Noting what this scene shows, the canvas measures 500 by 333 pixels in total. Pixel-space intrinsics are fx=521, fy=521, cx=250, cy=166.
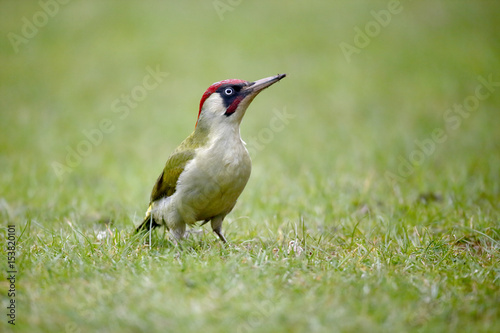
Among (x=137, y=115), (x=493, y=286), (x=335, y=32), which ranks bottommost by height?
(x=493, y=286)

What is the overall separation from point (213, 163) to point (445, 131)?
18.9ft

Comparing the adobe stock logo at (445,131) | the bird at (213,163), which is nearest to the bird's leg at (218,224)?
the bird at (213,163)

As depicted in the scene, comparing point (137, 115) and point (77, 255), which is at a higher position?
point (137, 115)

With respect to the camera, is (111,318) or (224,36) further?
(224,36)

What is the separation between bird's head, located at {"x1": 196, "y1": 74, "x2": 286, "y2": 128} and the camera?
394 cm

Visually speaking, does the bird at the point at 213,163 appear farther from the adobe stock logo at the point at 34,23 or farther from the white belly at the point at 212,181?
the adobe stock logo at the point at 34,23

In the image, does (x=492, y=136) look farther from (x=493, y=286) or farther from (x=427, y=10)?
(x=427, y=10)

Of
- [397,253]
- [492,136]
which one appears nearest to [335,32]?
[492,136]

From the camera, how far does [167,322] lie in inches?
106

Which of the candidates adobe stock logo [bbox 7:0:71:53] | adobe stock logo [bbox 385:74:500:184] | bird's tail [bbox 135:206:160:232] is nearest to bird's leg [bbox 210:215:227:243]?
bird's tail [bbox 135:206:160:232]

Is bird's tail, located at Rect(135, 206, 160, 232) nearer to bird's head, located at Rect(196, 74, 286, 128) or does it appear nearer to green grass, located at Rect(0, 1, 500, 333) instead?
green grass, located at Rect(0, 1, 500, 333)

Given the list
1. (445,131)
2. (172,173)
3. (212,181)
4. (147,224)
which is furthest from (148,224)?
(445,131)

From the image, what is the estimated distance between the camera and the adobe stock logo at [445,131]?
658 cm

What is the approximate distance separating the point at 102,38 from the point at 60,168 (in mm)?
7806
